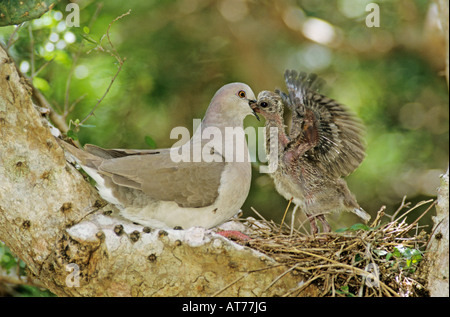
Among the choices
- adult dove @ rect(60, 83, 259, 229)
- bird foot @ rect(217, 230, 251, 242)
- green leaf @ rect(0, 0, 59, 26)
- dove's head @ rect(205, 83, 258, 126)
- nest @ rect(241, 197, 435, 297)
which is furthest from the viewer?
dove's head @ rect(205, 83, 258, 126)

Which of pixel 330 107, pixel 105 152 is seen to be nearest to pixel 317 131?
pixel 330 107

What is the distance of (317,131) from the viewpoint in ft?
14.8

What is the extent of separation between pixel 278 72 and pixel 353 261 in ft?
10.8

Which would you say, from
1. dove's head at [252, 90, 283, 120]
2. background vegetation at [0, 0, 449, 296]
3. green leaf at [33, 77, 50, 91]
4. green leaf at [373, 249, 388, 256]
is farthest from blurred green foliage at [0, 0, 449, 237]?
green leaf at [373, 249, 388, 256]

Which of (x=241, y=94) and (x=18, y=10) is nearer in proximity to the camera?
(x=18, y=10)

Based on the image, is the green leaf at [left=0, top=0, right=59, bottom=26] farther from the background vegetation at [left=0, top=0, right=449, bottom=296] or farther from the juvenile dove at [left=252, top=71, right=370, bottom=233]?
the background vegetation at [left=0, top=0, right=449, bottom=296]

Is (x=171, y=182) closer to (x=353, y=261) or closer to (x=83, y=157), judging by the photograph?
(x=83, y=157)

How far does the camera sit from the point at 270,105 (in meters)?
4.96

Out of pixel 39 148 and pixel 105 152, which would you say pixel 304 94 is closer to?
pixel 105 152

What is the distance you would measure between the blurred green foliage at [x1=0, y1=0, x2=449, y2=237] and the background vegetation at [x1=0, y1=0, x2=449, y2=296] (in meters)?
0.01

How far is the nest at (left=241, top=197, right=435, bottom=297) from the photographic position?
3.64m

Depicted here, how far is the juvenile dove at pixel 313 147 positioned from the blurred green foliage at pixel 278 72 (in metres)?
1.58

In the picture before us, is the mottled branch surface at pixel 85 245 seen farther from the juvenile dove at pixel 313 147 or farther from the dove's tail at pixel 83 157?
the juvenile dove at pixel 313 147

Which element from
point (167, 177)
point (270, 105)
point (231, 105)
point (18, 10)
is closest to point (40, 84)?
point (18, 10)
